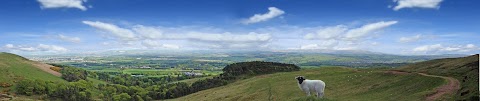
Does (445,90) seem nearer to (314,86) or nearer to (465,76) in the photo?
(465,76)

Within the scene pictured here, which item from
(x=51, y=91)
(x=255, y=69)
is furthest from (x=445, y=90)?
(x=51, y=91)

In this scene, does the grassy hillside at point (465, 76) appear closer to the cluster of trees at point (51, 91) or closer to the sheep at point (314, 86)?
the sheep at point (314, 86)

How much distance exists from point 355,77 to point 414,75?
54.7 feet

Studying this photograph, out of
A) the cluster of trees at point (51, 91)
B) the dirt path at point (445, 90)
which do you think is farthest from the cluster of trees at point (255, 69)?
the dirt path at point (445, 90)

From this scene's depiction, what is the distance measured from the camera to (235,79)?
148625 mm

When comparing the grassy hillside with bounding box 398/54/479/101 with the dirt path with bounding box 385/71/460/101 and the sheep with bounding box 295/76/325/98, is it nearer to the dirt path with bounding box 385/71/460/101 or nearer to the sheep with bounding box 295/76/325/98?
the dirt path with bounding box 385/71/460/101

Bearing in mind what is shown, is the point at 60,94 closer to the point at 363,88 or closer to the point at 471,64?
the point at 363,88

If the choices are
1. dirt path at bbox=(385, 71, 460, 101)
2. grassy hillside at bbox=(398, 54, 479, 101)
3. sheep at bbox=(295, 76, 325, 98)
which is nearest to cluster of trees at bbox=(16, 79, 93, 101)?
sheep at bbox=(295, 76, 325, 98)

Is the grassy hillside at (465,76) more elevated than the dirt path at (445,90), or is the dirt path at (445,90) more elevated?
the grassy hillside at (465,76)

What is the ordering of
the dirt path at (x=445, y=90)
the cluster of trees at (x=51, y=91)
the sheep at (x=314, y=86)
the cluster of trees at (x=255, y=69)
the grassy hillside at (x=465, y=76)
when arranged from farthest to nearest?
the cluster of trees at (x=51, y=91), the cluster of trees at (x=255, y=69), the dirt path at (x=445, y=90), the sheep at (x=314, y=86), the grassy hillside at (x=465, y=76)

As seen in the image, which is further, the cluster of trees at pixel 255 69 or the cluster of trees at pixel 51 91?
the cluster of trees at pixel 51 91

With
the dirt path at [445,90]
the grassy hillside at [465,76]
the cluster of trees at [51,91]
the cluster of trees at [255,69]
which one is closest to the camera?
the grassy hillside at [465,76]

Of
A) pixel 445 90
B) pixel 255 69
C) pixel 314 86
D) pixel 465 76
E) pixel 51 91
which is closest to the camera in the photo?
pixel 314 86

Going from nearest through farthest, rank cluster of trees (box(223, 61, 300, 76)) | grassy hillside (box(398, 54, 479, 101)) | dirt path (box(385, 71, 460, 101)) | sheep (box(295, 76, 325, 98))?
grassy hillside (box(398, 54, 479, 101)), sheep (box(295, 76, 325, 98)), dirt path (box(385, 71, 460, 101)), cluster of trees (box(223, 61, 300, 76))
